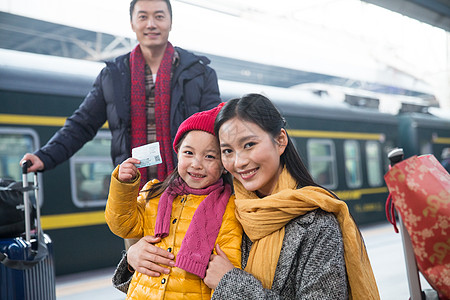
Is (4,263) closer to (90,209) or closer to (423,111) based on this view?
(90,209)

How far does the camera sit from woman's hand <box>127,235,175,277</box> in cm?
147

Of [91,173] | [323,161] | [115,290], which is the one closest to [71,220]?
[91,173]

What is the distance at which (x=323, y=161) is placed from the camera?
7.05m

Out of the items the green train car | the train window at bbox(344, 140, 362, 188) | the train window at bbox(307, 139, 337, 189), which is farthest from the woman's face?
the train window at bbox(344, 140, 362, 188)

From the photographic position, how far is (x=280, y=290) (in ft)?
4.51

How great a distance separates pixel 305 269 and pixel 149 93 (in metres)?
1.30

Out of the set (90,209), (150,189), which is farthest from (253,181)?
(90,209)

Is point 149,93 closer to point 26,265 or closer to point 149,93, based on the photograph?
point 149,93

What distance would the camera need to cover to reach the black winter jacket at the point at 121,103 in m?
2.22

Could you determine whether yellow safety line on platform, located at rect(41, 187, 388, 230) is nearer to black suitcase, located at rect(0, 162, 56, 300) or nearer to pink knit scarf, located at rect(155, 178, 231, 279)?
black suitcase, located at rect(0, 162, 56, 300)

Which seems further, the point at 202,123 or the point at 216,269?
the point at 202,123

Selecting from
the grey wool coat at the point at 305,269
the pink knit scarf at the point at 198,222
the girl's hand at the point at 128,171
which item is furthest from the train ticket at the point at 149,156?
the grey wool coat at the point at 305,269

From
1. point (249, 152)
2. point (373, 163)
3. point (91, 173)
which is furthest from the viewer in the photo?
point (373, 163)

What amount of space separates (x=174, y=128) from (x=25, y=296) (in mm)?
1013
